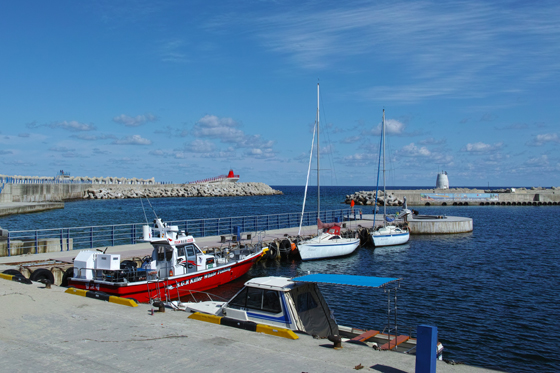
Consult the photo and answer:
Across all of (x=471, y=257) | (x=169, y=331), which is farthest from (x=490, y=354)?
(x=471, y=257)

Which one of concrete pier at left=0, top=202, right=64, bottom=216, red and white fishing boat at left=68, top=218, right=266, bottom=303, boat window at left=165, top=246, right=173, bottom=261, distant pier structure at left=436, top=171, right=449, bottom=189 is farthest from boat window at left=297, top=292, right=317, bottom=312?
distant pier structure at left=436, top=171, right=449, bottom=189

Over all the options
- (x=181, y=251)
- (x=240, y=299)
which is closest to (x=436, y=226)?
(x=181, y=251)

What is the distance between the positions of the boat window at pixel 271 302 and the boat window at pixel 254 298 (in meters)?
0.15

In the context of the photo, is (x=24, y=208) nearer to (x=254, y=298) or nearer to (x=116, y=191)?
(x=116, y=191)

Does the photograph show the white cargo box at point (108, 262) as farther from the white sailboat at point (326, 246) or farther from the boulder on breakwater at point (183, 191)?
the boulder on breakwater at point (183, 191)

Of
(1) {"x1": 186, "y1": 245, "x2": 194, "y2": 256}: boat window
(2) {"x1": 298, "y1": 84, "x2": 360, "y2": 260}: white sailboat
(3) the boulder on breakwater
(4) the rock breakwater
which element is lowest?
(2) {"x1": 298, "y1": 84, "x2": 360, "y2": 260}: white sailboat

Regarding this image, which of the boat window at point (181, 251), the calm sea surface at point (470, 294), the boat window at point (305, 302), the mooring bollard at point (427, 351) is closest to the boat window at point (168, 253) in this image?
the boat window at point (181, 251)

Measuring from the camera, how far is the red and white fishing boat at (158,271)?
16.0 metres

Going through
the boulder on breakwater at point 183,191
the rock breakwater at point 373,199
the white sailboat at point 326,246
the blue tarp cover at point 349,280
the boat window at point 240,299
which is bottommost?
the white sailboat at point 326,246

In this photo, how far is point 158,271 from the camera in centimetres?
1714

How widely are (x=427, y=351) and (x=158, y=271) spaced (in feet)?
39.9

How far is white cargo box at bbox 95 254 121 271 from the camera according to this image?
1598 centimetres

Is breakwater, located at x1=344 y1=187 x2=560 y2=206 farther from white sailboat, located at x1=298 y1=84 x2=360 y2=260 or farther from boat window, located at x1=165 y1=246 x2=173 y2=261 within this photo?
boat window, located at x1=165 y1=246 x2=173 y2=261

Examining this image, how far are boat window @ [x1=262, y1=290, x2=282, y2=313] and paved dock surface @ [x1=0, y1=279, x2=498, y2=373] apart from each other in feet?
2.82
